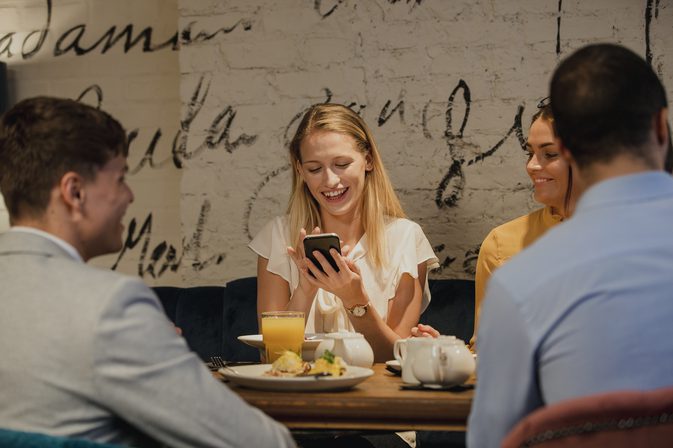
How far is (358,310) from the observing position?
8.73ft

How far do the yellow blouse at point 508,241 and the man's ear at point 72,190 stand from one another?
5.68 feet

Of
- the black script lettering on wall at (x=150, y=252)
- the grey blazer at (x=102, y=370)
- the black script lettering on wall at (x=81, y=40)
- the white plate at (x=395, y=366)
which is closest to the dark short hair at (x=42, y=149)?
the grey blazer at (x=102, y=370)

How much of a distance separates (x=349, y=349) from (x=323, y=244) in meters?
0.48

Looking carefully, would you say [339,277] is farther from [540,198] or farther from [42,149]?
[42,149]

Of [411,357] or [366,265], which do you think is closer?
[411,357]

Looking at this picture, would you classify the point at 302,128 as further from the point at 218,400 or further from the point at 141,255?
the point at 218,400

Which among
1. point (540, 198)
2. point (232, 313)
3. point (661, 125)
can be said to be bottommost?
point (232, 313)

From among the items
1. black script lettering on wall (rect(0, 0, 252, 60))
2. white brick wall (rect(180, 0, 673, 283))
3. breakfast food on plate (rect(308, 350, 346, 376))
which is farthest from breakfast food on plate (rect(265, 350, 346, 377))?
black script lettering on wall (rect(0, 0, 252, 60))

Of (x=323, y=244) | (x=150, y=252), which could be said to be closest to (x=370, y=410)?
(x=323, y=244)

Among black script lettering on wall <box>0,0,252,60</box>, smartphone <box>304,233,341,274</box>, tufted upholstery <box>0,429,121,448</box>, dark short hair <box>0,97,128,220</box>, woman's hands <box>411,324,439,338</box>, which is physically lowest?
woman's hands <box>411,324,439,338</box>

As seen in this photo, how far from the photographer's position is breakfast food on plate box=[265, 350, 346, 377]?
1864 mm

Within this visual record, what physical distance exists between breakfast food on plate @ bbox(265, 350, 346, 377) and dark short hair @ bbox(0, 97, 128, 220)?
0.63 meters

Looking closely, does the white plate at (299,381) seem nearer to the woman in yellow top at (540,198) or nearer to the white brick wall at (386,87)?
the woman in yellow top at (540,198)

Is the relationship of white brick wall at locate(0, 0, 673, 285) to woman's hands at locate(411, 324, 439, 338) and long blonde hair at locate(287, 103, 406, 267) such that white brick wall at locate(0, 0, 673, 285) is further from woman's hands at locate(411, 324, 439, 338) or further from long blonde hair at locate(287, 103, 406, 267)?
woman's hands at locate(411, 324, 439, 338)
